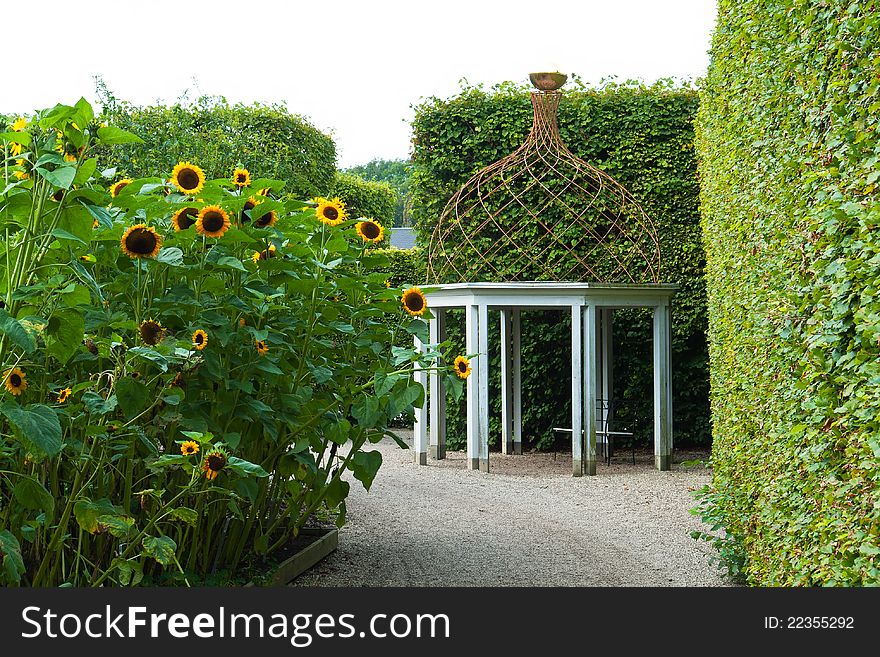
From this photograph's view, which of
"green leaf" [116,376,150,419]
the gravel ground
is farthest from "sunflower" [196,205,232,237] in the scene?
the gravel ground

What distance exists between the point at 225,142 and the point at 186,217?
691 cm

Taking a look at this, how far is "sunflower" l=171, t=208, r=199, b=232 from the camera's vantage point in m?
2.67

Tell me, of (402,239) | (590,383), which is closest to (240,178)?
(590,383)

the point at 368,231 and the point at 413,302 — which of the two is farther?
the point at 368,231

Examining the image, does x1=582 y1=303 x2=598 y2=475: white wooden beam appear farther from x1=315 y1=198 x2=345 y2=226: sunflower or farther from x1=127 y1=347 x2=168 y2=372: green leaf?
x1=127 y1=347 x2=168 y2=372: green leaf

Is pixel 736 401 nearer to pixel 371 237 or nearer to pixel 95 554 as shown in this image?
pixel 371 237

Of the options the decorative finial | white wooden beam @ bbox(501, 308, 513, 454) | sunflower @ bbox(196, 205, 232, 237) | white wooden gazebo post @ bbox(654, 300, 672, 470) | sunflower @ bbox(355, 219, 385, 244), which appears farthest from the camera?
white wooden beam @ bbox(501, 308, 513, 454)

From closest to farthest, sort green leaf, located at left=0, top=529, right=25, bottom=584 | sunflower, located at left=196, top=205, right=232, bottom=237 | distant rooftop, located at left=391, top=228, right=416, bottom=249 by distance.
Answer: green leaf, located at left=0, top=529, right=25, bottom=584, sunflower, located at left=196, top=205, right=232, bottom=237, distant rooftop, located at left=391, top=228, right=416, bottom=249

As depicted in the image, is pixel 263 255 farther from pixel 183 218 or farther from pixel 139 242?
pixel 139 242

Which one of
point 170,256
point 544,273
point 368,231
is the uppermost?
point 544,273

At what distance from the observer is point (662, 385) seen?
7.55m

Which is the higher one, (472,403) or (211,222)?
(211,222)

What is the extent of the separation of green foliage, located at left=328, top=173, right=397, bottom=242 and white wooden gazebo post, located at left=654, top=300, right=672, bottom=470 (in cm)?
586

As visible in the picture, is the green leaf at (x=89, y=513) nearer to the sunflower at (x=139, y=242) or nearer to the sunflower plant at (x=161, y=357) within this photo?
the sunflower plant at (x=161, y=357)
